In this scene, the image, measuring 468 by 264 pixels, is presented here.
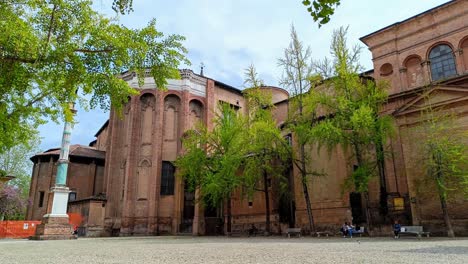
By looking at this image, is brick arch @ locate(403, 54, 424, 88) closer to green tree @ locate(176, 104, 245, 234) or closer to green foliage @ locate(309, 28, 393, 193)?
green foliage @ locate(309, 28, 393, 193)

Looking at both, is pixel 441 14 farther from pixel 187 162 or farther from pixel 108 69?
pixel 108 69

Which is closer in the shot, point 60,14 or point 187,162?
point 60,14

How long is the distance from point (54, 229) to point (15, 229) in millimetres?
12762

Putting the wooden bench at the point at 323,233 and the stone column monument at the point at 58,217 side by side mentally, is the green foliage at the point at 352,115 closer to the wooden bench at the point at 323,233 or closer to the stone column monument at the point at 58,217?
the wooden bench at the point at 323,233

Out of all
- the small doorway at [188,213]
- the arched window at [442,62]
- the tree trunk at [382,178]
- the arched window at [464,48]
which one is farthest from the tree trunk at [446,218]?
the small doorway at [188,213]

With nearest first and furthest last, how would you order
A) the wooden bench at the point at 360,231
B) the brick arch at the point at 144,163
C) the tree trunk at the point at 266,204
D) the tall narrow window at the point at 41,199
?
the wooden bench at the point at 360,231, the tree trunk at the point at 266,204, the brick arch at the point at 144,163, the tall narrow window at the point at 41,199

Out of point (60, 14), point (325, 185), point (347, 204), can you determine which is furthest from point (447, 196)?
point (60, 14)

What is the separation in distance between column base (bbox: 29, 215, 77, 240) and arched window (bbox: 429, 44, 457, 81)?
27.2m

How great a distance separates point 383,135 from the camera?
62.7 ft

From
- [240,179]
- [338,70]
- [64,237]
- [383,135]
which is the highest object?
[338,70]

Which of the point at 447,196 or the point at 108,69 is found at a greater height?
the point at 108,69

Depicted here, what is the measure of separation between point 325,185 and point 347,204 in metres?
2.19

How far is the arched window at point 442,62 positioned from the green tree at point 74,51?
68.9 ft

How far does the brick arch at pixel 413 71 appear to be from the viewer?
910 inches
